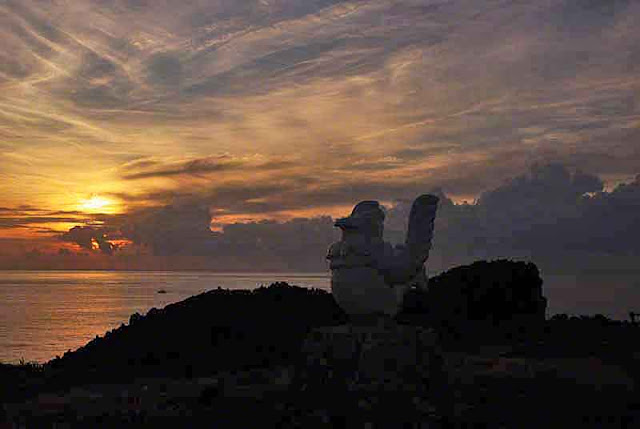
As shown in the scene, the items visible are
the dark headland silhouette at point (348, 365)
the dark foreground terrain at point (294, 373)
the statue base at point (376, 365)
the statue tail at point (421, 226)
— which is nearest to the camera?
the statue base at point (376, 365)

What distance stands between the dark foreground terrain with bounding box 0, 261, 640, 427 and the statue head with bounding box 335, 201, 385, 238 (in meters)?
2.61

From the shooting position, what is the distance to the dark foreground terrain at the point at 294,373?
37.2 ft

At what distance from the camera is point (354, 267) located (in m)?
11.4

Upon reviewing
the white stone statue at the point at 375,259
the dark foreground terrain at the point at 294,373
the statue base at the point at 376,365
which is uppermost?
the white stone statue at the point at 375,259

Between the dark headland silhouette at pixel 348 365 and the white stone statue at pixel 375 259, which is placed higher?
the white stone statue at pixel 375 259

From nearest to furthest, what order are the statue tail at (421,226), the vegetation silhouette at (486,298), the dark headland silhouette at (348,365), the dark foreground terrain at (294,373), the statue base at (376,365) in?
the statue base at (376,365), the dark headland silhouette at (348,365), the dark foreground terrain at (294,373), the statue tail at (421,226), the vegetation silhouette at (486,298)

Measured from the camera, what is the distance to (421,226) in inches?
459

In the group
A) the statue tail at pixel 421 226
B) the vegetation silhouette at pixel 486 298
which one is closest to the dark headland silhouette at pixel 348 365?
the statue tail at pixel 421 226

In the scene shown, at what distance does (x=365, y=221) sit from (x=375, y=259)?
2.27 ft

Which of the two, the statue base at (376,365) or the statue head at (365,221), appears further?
the statue head at (365,221)

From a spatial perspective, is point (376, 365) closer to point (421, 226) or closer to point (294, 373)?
point (294, 373)

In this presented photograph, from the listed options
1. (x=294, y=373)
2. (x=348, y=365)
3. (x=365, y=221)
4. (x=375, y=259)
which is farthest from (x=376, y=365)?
(x=365, y=221)

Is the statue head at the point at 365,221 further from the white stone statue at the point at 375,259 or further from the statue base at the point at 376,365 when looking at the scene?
the statue base at the point at 376,365

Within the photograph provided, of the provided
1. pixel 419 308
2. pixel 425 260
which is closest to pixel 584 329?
pixel 419 308
